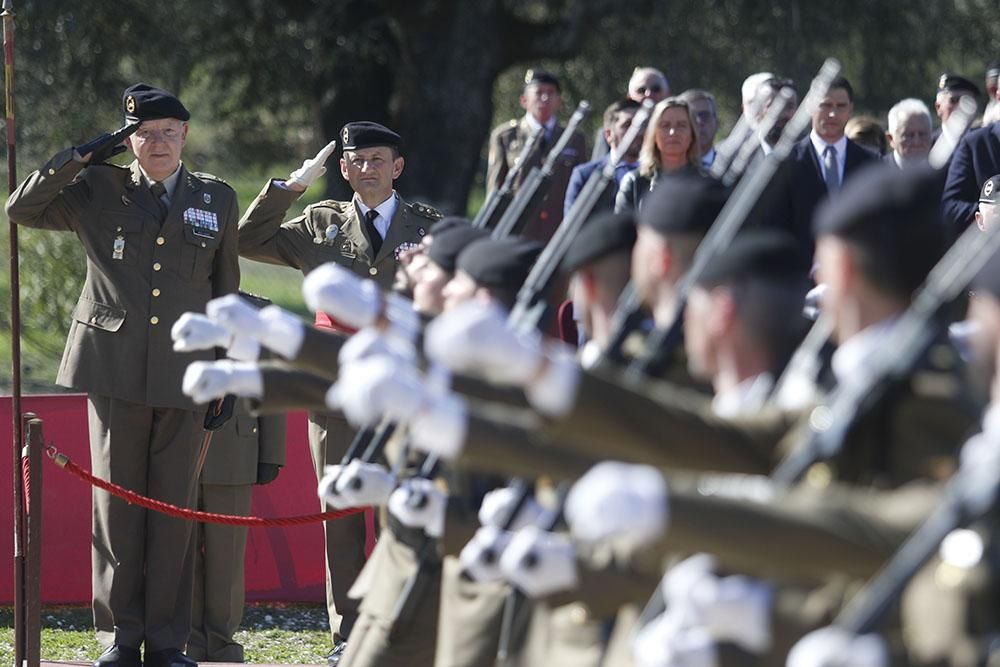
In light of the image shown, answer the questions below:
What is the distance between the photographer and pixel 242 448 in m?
6.89

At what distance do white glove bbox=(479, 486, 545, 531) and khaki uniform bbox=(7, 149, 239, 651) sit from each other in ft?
8.92

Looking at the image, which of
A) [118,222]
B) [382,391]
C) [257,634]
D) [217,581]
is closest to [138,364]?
[118,222]

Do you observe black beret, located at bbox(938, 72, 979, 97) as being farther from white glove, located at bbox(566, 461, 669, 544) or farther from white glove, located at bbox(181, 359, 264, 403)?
white glove, located at bbox(566, 461, 669, 544)

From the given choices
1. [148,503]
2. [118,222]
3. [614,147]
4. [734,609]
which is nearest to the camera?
[734,609]

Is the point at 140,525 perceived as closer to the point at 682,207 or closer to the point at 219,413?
the point at 219,413

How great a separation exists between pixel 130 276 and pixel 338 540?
51.6 inches

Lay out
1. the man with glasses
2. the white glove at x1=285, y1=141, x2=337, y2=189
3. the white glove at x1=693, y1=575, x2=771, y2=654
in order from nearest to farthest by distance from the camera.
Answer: the white glove at x1=693, y1=575, x2=771, y2=654, the white glove at x1=285, y1=141, x2=337, y2=189, the man with glasses

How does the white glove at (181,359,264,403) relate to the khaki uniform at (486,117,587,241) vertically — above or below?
below

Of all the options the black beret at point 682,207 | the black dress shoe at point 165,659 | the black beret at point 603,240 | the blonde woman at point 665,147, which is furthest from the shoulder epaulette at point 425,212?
the black beret at point 682,207

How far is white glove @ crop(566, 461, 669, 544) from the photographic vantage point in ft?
7.59

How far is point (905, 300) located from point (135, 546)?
410 cm

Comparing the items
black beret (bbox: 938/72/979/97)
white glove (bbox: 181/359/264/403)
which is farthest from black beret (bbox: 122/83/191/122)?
black beret (bbox: 938/72/979/97)

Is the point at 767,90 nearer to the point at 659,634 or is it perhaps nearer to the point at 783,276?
the point at 783,276

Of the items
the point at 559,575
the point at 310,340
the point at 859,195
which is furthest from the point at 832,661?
the point at 310,340
